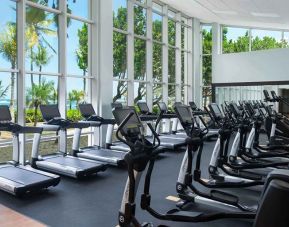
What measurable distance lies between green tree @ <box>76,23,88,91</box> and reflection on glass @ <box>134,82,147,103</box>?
2286 mm

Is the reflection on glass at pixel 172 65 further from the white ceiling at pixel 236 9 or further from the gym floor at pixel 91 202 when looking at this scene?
the gym floor at pixel 91 202

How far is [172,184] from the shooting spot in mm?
4703

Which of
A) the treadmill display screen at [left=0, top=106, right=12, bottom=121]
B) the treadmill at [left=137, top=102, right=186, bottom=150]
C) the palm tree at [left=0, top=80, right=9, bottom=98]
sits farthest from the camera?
the treadmill at [left=137, top=102, right=186, bottom=150]

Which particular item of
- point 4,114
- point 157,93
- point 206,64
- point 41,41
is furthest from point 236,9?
point 4,114

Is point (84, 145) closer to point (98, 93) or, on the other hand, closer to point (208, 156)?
point (98, 93)

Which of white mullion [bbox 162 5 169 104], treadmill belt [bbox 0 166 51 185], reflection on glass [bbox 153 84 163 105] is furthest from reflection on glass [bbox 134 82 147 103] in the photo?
treadmill belt [bbox 0 166 51 185]

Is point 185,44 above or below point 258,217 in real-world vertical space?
above

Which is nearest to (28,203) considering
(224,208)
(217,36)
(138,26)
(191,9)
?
(224,208)

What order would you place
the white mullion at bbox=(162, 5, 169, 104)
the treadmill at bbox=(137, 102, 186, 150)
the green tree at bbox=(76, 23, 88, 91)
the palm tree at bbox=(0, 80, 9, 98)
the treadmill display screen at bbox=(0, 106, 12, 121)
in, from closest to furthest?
the treadmill display screen at bbox=(0, 106, 12, 121), the palm tree at bbox=(0, 80, 9, 98), the treadmill at bbox=(137, 102, 186, 150), the green tree at bbox=(76, 23, 88, 91), the white mullion at bbox=(162, 5, 169, 104)

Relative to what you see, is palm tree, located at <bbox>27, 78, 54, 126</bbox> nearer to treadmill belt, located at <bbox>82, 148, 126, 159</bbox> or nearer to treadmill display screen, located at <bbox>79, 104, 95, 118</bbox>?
treadmill display screen, located at <bbox>79, 104, 95, 118</bbox>

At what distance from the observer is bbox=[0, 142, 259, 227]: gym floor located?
10.8ft

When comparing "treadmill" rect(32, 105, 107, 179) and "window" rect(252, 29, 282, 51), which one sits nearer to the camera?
"treadmill" rect(32, 105, 107, 179)

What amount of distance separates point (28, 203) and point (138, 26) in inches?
298

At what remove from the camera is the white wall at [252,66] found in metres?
12.2
